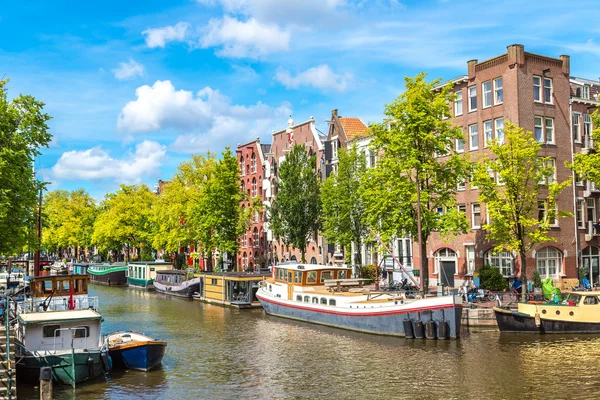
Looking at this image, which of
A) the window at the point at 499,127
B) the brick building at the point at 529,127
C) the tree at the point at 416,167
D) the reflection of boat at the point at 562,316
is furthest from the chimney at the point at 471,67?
the reflection of boat at the point at 562,316

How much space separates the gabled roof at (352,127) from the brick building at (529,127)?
15.9 m

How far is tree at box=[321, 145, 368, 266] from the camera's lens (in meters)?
56.3

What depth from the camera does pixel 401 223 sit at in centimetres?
4309

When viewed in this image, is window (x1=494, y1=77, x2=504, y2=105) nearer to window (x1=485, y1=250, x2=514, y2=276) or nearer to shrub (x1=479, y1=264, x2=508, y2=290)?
window (x1=485, y1=250, x2=514, y2=276)

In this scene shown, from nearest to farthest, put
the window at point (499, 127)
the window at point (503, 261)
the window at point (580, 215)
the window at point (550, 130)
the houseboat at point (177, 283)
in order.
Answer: the window at point (503, 261), the window at point (499, 127), the window at point (550, 130), the window at point (580, 215), the houseboat at point (177, 283)

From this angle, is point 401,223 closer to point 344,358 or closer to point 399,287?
point 399,287

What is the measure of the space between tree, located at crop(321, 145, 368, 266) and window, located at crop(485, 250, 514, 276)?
11077mm

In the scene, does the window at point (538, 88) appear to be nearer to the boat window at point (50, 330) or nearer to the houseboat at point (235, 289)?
the houseboat at point (235, 289)

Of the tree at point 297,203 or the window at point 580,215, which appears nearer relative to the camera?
the window at point 580,215

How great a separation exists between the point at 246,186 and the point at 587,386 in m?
69.3

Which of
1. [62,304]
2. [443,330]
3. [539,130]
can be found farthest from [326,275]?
[539,130]

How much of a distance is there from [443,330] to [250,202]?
53.5m

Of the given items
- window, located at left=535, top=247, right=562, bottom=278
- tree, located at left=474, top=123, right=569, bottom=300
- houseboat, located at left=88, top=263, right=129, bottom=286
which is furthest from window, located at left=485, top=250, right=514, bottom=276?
houseboat, located at left=88, top=263, right=129, bottom=286

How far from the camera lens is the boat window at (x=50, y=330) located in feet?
87.5
